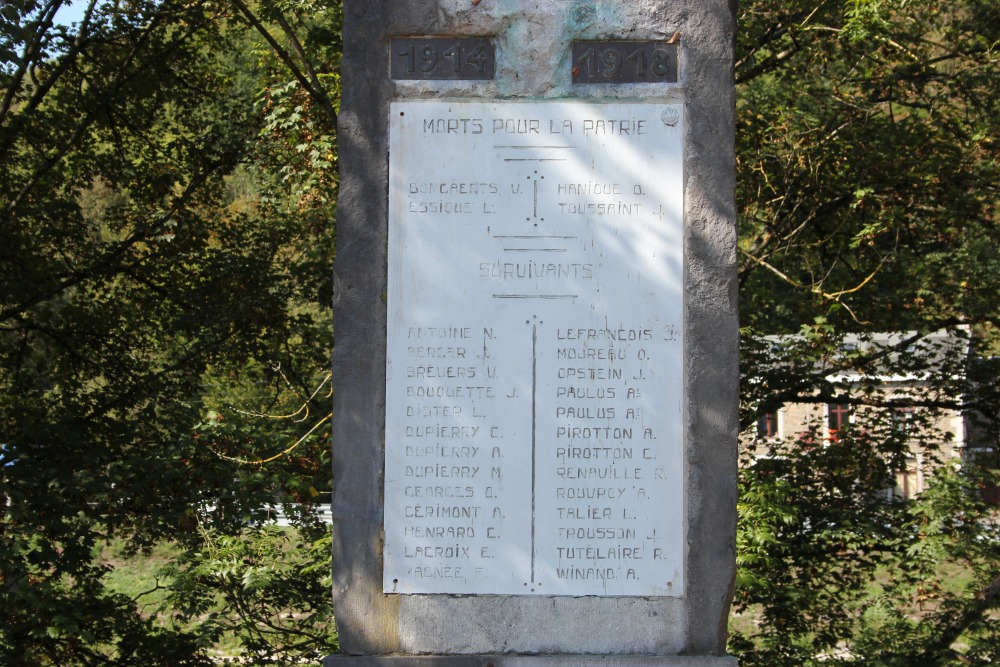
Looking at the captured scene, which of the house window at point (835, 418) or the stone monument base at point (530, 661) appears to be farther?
the house window at point (835, 418)

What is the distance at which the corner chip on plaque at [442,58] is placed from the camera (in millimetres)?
3744

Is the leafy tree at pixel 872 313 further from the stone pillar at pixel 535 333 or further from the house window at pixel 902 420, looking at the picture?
the stone pillar at pixel 535 333

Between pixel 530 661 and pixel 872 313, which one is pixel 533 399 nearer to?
pixel 530 661

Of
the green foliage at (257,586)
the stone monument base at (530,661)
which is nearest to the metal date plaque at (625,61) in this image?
the stone monument base at (530,661)

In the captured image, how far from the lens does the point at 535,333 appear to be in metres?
3.66

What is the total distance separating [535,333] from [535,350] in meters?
0.06

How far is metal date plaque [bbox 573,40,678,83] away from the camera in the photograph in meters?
3.73

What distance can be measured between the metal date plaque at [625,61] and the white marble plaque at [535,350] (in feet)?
0.33

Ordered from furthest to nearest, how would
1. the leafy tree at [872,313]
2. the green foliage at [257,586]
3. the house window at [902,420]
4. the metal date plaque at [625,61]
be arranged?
the house window at [902,420], the leafy tree at [872,313], the green foliage at [257,586], the metal date plaque at [625,61]

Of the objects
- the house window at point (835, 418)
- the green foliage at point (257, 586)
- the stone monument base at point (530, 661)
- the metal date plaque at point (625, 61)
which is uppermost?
the metal date plaque at point (625, 61)

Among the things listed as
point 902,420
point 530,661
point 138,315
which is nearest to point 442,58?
point 530,661

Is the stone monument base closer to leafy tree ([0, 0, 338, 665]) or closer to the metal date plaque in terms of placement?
the metal date plaque

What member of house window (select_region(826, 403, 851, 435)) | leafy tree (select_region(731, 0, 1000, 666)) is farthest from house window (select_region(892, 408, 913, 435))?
house window (select_region(826, 403, 851, 435))

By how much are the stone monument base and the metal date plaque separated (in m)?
1.95
